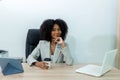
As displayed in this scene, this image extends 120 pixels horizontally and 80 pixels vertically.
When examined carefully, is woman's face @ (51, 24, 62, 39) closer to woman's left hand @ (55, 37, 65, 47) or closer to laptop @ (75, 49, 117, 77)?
woman's left hand @ (55, 37, 65, 47)

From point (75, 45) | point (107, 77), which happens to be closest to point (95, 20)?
point (75, 45)

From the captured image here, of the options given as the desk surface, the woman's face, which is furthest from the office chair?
the desk surface

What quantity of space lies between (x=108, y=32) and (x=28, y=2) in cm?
118

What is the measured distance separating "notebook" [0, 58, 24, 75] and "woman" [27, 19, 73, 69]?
0.50 meters

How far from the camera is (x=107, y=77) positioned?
1866mm

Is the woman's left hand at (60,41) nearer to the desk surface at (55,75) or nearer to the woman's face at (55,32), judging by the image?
the woman's face at (55,32)

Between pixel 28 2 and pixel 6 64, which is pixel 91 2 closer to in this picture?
pixel 28 2

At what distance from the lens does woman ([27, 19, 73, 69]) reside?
2.47m

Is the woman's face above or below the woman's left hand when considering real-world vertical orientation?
above

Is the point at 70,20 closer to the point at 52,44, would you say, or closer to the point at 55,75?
the point at 52,44

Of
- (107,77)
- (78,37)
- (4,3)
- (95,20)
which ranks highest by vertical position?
(4,3)

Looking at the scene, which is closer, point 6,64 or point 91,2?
point 6,64

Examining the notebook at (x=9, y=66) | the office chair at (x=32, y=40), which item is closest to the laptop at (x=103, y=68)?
the notebook at (x=9, y=66)

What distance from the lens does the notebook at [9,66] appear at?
75.2 inches
